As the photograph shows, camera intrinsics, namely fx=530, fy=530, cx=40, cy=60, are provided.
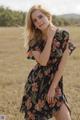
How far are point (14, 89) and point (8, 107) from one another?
188cm

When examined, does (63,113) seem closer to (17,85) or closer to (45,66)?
(45,66)

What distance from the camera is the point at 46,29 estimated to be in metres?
5.66

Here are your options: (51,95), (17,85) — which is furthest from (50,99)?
(17,85)

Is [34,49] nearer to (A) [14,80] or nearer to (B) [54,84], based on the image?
(B) [54,84]

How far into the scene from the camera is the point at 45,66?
5.69m

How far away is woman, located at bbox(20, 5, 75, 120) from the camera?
5605mm

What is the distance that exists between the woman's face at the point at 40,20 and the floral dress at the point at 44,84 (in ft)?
0.50

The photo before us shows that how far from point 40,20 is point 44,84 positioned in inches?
27.2

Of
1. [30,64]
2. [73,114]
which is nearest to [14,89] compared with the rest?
[73,114]

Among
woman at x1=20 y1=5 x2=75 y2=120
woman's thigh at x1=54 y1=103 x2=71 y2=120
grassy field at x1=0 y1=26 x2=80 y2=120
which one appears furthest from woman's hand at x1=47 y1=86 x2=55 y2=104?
grassy field at x1=0 y1=26 x2=80 y2=120

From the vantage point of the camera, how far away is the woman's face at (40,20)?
222 inches

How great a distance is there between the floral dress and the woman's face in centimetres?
15

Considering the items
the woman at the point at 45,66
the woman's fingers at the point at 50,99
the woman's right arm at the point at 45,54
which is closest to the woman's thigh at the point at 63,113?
the woman at the point at 45,66

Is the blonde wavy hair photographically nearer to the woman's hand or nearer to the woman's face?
the woman's face
